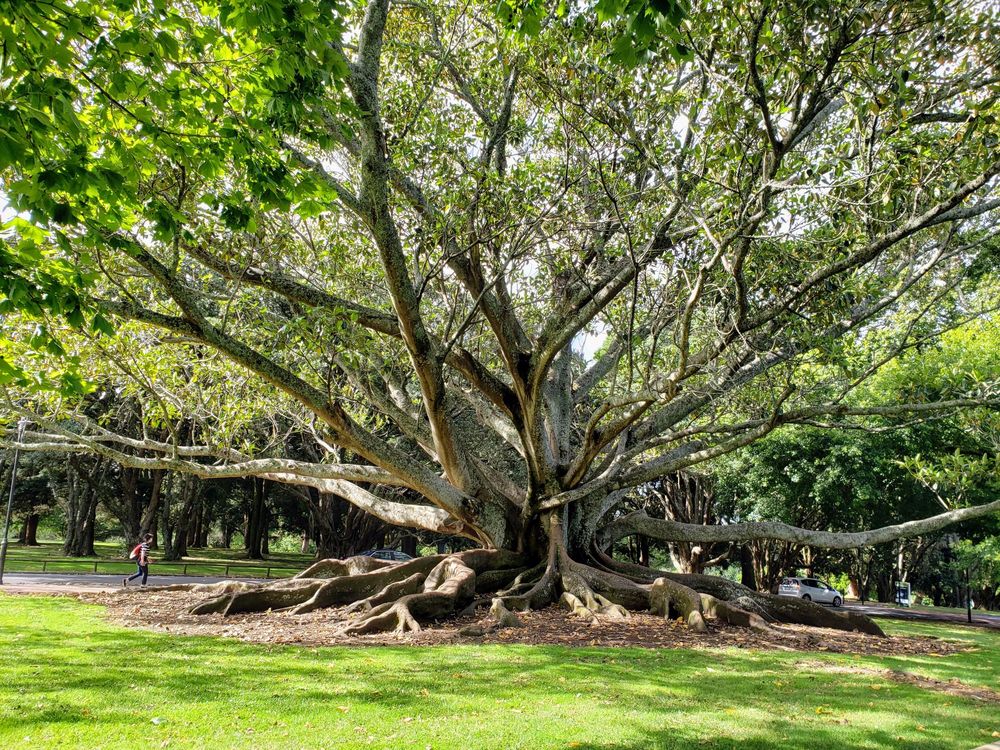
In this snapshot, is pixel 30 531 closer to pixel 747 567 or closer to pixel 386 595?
pixel 386 595

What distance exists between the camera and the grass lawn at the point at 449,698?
17.2ft

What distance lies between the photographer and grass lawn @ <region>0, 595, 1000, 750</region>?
17.2ft

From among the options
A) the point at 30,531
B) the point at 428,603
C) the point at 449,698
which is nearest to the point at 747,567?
the point at 428,603

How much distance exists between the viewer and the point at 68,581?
20312 millimetres

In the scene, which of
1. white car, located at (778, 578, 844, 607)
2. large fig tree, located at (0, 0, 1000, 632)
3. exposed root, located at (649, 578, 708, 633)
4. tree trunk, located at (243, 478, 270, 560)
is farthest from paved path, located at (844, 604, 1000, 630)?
tree trunk, located at (243, 478, 270, 560)

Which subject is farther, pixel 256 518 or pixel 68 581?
pixel 256 518

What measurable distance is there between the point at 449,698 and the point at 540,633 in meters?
4.31

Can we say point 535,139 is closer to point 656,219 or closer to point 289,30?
point 656,219

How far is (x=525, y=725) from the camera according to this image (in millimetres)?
5609

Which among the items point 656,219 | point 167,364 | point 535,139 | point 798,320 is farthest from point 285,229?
point 798,320

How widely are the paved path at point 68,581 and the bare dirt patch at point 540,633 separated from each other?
512 cm

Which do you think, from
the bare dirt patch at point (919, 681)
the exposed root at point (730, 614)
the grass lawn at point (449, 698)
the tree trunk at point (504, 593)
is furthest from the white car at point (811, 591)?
the bare dirt patch at point (919, 681)

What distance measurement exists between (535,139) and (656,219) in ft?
8.42

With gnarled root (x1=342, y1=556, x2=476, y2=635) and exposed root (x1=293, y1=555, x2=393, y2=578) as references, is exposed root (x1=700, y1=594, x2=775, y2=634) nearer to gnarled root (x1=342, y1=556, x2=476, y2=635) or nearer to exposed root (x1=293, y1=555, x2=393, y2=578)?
gnarled root (x1=342, y1=556, x2=476, y2=635)
